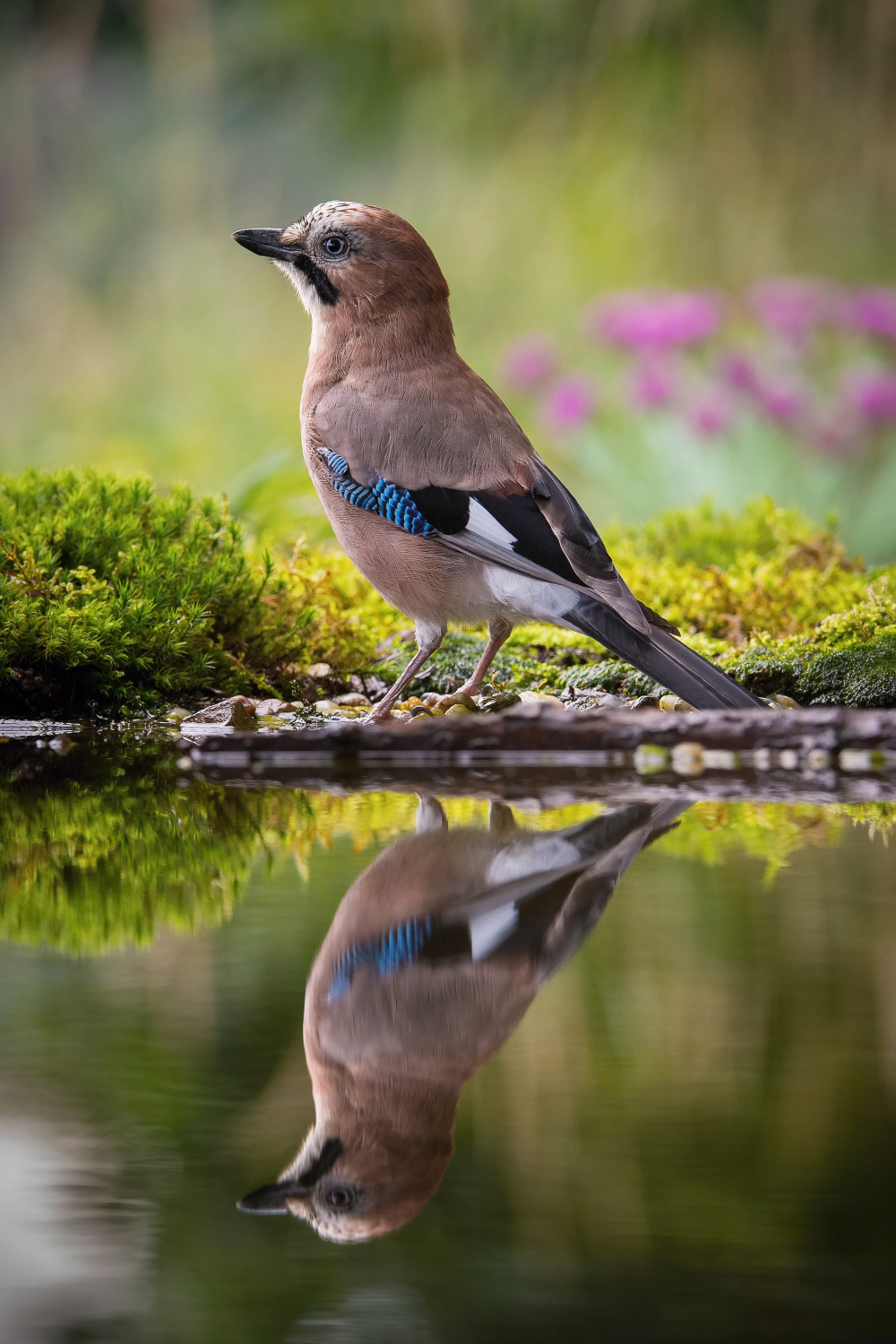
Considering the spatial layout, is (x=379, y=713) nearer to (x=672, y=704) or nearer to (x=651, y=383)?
(x=672, y=704)

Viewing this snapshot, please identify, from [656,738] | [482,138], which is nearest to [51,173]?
[482,138]

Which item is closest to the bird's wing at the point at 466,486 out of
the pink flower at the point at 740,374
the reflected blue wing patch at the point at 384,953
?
the reflected blue wing patch at the point at 384,953

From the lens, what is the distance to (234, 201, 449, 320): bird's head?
4129mm

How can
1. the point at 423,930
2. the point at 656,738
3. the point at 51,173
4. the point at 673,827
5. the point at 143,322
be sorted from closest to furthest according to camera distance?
1. the point at 423,930
2. the point at 673,827
3. the point at 656,738
4. the point at 143,322
5. the point at 51,173

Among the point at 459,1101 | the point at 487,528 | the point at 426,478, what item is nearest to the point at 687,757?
the point at 487,528

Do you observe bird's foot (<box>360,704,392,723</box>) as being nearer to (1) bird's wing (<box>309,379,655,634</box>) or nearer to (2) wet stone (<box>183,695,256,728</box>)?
(2) wet stone (<box>183,695,256,728</box>)

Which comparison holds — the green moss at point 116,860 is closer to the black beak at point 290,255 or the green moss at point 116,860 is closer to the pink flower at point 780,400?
the black beak at point 290,255

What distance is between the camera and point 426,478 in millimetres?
3734

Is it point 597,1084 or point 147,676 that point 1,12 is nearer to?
point 147,676

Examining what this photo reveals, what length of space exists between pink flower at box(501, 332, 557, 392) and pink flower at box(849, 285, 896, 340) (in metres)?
1.69

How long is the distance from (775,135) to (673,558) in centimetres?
523

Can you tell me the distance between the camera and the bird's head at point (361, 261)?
4129 millimetres

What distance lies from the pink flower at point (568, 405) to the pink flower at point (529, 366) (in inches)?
4.5

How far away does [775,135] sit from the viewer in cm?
1005
